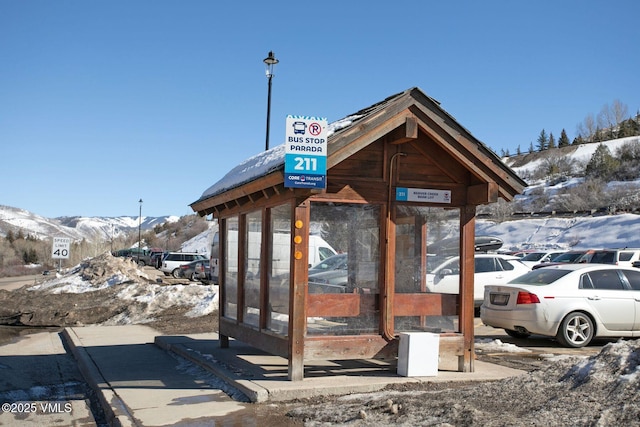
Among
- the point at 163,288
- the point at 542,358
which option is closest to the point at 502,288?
the point at 542,358

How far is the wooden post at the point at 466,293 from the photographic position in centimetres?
936

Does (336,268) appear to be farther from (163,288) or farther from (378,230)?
(163,288)

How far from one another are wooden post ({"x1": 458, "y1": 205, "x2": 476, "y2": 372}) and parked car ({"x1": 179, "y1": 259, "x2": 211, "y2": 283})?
26383 mm

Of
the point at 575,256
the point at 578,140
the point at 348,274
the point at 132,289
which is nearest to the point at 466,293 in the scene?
the point at 348,274

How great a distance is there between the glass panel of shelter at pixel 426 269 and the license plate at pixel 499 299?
12.0 feet

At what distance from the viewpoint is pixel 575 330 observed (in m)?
12.4

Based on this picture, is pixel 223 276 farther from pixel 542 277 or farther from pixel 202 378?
pixel 542 277

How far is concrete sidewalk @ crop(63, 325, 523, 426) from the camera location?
7.65 m

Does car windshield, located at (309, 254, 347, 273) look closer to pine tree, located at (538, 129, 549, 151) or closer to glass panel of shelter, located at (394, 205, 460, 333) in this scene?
glass panel of shelter, located at (394, 205, 460, 333)

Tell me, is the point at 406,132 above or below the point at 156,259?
above

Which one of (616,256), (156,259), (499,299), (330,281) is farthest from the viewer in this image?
(156,259)

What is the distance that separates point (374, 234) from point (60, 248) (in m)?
22.2

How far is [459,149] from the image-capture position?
9.17 m

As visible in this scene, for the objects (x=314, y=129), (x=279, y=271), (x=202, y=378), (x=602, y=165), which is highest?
(x=602, y=165)
